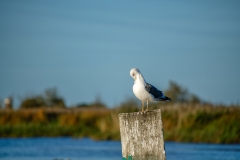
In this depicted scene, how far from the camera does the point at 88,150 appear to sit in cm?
2602

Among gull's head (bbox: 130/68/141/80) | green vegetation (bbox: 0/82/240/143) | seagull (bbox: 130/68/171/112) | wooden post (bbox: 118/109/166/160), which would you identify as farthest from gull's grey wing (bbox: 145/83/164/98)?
green vegetation (bbox: 0/82/240/143)

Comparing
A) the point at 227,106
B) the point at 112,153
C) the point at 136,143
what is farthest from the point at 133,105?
the point at 136,143

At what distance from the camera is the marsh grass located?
26.9 metres

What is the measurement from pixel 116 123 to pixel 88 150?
481 cm

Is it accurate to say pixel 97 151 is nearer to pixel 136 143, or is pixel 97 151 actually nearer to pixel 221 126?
pixel 221 126

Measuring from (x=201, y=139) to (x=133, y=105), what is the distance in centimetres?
495

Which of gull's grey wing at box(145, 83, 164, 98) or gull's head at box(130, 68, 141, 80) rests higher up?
gull's head at box(130, 68, 141, 80)

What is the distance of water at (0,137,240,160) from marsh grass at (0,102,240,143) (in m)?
0.70

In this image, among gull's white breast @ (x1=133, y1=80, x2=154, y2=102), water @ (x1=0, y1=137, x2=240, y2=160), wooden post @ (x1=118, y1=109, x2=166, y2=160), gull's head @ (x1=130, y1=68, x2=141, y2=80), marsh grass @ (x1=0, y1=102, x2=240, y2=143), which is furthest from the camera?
marsh grass @ (x1=0, y1=102, x2=240, y2=143)

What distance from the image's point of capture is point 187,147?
84.6ft

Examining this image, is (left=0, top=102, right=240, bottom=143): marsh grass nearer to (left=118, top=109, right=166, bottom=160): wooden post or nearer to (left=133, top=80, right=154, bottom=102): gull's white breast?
(left=133, top=80, right=154, bottom=102): gull's white breast

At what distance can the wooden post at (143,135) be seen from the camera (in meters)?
7.25

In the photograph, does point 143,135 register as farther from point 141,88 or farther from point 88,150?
point 88,150

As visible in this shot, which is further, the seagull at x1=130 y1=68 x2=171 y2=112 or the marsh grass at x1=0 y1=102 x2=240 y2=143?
the marsh grass at x1=0 y1=102 x2=240 y2=143
